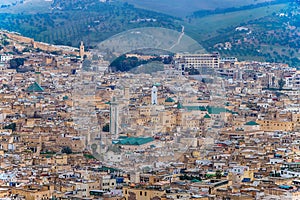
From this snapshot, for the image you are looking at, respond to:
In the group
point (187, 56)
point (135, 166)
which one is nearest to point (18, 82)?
point (187, 56)

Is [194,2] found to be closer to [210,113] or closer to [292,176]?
[210,113]

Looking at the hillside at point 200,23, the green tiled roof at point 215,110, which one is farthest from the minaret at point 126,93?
the hillside at point 200,23

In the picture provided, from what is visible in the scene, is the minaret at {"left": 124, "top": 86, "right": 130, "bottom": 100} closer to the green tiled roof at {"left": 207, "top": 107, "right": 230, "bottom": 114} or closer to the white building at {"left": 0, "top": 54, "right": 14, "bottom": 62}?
the green tiled roof at {"left": 207, "top": 107, "right": 230, "bottom": 114}

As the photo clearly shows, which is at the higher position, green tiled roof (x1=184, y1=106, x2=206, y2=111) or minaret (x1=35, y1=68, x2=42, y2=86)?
minaret (x1=35, y1=68, x2=42, y2=86)

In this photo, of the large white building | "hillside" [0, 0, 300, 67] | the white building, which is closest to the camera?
the large white building

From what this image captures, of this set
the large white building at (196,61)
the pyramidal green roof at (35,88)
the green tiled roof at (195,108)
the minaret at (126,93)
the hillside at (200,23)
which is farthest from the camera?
the hillside at (200,23)

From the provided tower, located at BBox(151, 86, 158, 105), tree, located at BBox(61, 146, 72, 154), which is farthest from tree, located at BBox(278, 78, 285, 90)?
tree, located at BBox(61, 146, 72, 154)

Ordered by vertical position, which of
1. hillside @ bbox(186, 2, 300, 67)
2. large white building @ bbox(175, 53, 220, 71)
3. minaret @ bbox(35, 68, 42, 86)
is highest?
hillside @ bbox(186, 2, 300, 67)

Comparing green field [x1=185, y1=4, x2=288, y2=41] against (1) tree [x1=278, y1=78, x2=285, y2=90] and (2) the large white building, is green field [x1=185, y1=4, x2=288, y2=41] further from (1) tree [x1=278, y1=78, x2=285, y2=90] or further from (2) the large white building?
(1) tree [x1=278, y1=78, x2=285, y2=90]

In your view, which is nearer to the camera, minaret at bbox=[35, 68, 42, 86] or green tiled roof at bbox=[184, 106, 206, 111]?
green tiled roof at bbox=[184, 106, 206, 111]

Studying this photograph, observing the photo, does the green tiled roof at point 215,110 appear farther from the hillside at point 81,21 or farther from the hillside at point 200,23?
the hillside at point 81,21

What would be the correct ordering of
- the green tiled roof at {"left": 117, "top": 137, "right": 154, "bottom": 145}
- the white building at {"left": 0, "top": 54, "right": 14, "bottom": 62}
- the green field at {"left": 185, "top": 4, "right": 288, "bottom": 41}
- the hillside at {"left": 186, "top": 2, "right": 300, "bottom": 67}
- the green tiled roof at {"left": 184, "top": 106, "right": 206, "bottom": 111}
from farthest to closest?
the green field at {"left": 185, "top": 4, "right": 288, "bottom": 41}
the hillside at {"left": 186, "top": 2, "right": 300, "bottom": 67}
the white building at {"left": 0, "top": 54, "right": 14, "bottom": 62}
the green tiled roof at {"left": 184, "top": 106, "right": 206, "bottom": 111}
the green tiled roof at {"left": 117, "top": 137, "right": 154, "bottom": 145}

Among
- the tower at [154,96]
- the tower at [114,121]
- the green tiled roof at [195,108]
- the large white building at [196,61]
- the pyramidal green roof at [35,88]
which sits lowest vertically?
the tower at [114,121]
